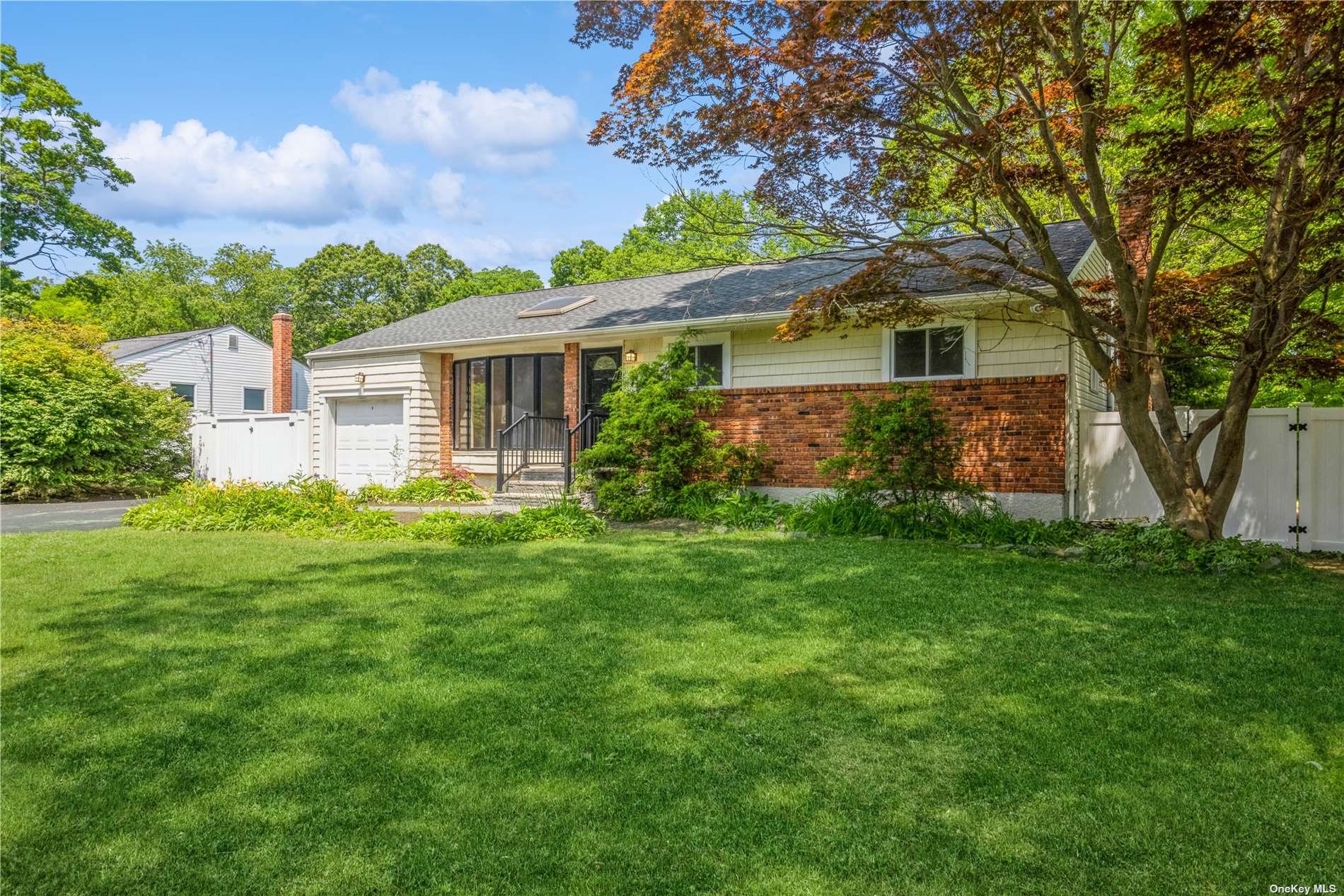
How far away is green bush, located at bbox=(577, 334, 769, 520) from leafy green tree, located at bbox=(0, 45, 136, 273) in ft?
67.2

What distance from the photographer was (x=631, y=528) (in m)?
Answer: 9.48

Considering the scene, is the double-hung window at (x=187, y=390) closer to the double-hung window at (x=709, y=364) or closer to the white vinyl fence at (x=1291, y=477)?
the double-hung window at (x=709, y=364)

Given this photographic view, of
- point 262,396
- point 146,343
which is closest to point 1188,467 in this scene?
point 262,396

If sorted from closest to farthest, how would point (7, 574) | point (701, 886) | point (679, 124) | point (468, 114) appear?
point (701, 886) → point (7, 574) → point (679, 124) → point (468, 114)

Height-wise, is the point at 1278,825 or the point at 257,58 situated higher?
the point at 257,58

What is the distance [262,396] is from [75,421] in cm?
1424

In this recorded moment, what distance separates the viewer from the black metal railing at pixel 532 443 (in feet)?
42.6

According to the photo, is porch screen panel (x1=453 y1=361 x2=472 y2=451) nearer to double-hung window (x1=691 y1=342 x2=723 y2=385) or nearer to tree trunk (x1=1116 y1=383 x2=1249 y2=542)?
double-hung window (x1=691 y1=342 x2=723 y2=385)

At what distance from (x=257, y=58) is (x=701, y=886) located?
982cm

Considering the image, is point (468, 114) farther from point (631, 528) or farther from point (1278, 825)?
point (1278, 825)

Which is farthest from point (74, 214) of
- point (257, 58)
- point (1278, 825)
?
point (1278, 825)

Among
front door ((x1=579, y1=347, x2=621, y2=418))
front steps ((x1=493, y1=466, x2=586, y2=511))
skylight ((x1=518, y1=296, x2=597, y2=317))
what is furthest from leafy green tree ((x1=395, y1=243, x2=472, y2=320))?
front steps ((x1=493, y1=466, x2=586, y2=511))

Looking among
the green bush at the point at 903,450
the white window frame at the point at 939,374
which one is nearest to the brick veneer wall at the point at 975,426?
the white window frame at the point at 939,374

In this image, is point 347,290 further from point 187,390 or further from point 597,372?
point 597,372
